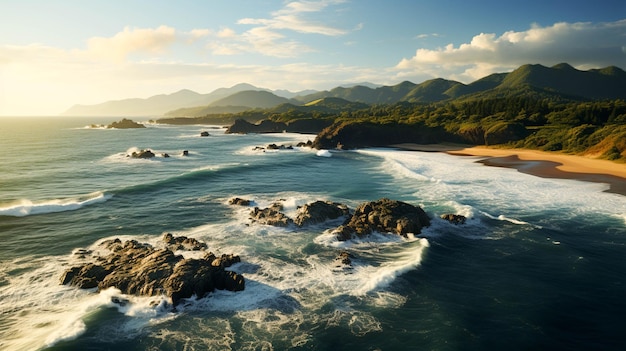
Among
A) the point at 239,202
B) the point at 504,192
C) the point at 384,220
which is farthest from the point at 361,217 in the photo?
the point at 504,192

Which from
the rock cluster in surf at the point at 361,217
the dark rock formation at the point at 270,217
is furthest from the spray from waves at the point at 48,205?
the rock cluster in surf at the point at 361,217

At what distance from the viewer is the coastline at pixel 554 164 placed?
168 feet

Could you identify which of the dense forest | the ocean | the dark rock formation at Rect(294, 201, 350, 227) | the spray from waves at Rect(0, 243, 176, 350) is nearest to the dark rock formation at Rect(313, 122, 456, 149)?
the dense forest

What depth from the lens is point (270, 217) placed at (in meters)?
33.4

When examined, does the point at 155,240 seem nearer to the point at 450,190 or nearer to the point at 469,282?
the point at 469,282

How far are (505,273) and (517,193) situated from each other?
960 inches

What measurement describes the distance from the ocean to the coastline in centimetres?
465

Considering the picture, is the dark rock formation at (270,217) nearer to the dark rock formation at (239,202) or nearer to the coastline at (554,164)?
the dark rock formation at (239,202)

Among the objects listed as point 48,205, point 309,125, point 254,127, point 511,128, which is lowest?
point 48,205

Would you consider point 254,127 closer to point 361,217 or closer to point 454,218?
point 361,217

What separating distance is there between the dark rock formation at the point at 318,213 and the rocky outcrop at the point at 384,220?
2116 mm

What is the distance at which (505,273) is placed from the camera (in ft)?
75.8

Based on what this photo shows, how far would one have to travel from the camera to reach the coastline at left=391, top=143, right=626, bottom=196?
51244 mm

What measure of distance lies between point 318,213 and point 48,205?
Result: 29.0 m
